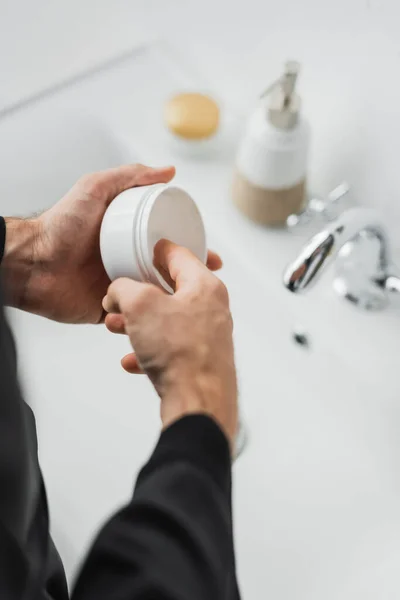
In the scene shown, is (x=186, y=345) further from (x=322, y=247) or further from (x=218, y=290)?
(x=322, y=247)

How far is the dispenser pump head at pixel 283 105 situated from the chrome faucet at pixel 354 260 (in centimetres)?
11

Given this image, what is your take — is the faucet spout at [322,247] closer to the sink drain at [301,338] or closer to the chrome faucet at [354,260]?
the chrome faucet at [354,260]

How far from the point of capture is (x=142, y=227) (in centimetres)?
45

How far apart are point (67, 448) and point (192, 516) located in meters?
0.37

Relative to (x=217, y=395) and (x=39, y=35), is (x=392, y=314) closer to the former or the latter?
(x=217, y=395)

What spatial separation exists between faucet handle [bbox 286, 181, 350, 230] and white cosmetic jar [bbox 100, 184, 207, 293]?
0.13 m

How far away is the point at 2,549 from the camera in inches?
11.3

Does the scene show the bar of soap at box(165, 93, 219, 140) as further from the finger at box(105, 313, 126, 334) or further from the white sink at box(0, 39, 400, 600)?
the finger at box(105, 313, 126, 334)

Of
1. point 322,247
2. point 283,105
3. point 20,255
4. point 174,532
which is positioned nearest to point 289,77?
point 283,105

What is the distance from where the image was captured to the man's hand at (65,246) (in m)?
0.51

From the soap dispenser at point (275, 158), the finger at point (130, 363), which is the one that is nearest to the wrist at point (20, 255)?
the finger at point (130, 363)

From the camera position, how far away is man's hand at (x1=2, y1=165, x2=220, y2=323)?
1.67 ft

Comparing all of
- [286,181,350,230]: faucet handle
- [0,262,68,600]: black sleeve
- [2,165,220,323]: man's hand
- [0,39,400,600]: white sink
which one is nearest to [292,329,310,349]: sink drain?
[0,39,400,600]: white sink

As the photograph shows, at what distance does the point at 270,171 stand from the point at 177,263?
8.6 inches
